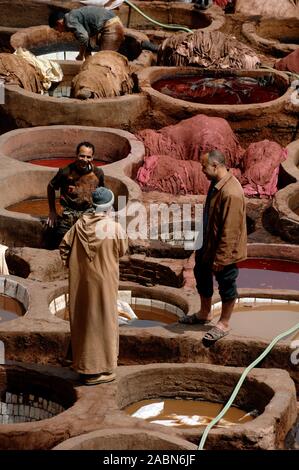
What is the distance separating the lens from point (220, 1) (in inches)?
985

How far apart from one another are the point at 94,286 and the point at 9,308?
254 centimetres

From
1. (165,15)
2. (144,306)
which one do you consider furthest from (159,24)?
(144,306)

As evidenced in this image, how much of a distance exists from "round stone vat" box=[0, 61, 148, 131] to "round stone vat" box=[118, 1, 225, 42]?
402 centimetres

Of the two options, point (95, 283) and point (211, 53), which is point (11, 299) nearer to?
point (95, 283)

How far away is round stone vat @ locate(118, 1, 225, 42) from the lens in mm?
24344

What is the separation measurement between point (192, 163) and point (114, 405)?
237 inches

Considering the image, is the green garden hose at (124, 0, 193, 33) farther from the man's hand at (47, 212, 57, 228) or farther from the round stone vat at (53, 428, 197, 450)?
the round stone vat at (53, 428, 197, 450)

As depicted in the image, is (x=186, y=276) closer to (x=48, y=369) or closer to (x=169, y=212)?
(x=169, y=212)

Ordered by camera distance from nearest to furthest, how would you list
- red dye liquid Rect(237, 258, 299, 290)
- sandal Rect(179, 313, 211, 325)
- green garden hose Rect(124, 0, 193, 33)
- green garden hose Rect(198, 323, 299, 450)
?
green garden hose Rect(198, 323, 299, 450) < sandal Rect(179, 313, 211, 325) < red dye liquid Rect(237, 258, 299, 290) < green garden hose Rect(124, 0, 193, 33)

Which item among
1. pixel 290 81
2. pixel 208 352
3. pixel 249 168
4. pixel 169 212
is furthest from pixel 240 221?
pixel 290 81

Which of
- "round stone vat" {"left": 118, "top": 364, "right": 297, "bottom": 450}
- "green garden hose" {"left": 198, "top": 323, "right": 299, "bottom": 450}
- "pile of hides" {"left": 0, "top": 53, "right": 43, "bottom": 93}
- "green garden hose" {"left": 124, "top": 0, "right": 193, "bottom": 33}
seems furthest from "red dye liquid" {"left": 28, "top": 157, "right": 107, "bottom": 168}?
"round stone vat" {"left": 118, "top": 364, "right": 297, "bottom": 450}

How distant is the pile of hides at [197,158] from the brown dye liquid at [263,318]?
3.13m

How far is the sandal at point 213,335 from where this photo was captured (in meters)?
14.6

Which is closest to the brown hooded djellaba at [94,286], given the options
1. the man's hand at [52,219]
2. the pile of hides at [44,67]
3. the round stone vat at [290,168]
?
the man's hand at [52,219]
